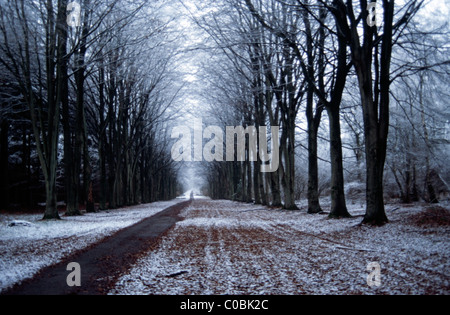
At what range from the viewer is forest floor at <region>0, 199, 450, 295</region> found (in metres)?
4.39

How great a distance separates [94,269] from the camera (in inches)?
218

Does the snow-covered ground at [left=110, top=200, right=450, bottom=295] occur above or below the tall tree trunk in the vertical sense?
below

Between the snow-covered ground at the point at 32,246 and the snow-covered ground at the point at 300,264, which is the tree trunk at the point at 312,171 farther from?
the snow-covered ground at the point at 32,246

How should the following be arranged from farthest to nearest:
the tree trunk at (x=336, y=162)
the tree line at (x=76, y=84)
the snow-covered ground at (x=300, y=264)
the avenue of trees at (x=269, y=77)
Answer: the tree line at (x=76, y=84) → the tree trunk at (x=336, y=162) → the avenue of trees at (x=269, y=77) → the snow-covered ground at (x=300, y=264)

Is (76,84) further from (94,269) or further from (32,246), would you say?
(94,269)

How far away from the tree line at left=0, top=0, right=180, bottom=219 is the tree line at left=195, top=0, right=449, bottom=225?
4.19m

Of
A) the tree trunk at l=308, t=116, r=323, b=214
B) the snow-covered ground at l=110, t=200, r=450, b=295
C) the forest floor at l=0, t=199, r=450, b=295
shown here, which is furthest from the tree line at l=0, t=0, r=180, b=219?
the snow-covered ground at l=110, t=200, r=450, b=295

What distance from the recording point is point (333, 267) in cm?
541

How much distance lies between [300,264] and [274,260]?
55 centimetres

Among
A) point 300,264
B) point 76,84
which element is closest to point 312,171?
point 300,264

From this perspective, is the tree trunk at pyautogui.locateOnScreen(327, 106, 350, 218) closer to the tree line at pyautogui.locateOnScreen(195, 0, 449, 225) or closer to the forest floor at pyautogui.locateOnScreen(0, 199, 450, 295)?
the tree line at pyautogui.locateOnScreen(195, 0, 449, 225)

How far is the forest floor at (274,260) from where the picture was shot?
4.39 meters

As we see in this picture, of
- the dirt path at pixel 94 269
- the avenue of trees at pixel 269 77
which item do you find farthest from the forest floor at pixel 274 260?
the avenue of trees at pixel 269 77

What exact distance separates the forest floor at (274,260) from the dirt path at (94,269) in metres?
0.18
